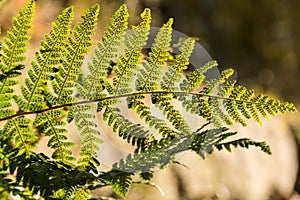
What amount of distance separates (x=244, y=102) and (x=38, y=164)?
259 millimetres

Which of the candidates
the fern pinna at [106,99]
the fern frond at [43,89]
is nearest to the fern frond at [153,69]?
the fern pinna at [106,99]

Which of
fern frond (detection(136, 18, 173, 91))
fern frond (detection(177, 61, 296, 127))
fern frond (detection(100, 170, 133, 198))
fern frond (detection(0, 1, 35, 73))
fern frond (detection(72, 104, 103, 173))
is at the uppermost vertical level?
fern frond (detection(0, 1, 35, 73))

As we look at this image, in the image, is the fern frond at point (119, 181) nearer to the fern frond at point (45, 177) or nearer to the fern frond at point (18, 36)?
the fern frond at point (45, 177)

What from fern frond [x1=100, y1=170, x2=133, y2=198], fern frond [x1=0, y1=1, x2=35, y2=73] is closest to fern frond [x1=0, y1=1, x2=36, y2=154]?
fern frond [x1=0, y1=1, x2=35, y2=73]

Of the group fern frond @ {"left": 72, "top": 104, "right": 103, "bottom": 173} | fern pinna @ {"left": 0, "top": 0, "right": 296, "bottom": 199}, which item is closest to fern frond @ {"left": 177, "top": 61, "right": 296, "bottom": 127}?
fern pinna @ {"left": 0, "top": 0, "right": 296, "bottom": 199}

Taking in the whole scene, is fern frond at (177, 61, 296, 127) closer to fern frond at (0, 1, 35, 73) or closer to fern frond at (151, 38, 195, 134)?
fern frond at (151, 38, 195, 134)

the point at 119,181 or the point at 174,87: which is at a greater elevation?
the point at 174,87

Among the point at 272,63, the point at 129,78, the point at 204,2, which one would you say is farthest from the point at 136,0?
the point at 129,78

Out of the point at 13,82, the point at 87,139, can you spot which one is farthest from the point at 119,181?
the point at 13,82

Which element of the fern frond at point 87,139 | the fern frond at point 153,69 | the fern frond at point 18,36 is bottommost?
the fern frond at point 87,139

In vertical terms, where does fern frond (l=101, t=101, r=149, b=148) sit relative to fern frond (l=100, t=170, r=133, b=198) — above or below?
above

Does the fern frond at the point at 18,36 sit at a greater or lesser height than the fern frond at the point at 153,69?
greater

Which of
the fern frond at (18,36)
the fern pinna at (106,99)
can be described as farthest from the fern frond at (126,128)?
the fern frond at (18,36)

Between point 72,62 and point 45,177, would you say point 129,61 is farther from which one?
point 45,177
